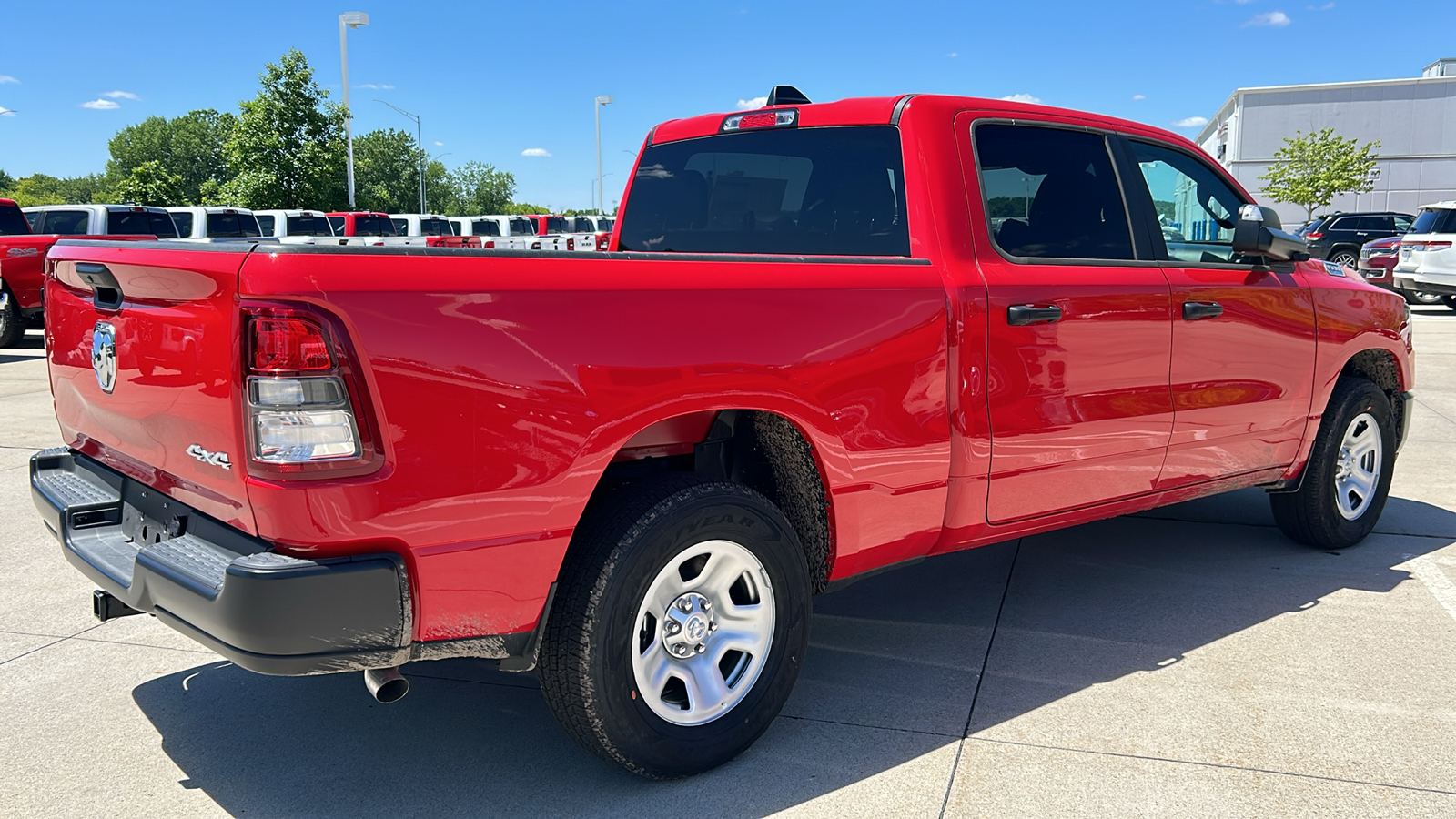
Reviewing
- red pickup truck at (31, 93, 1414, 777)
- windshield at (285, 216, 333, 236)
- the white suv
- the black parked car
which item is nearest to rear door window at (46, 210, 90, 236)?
windshield at (285, 216, 333, 236)

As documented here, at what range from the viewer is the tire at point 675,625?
2818 millimetres

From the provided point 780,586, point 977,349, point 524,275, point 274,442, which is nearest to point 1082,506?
point 977,349

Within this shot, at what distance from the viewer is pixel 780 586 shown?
3189 millimetres

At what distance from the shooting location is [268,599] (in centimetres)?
238

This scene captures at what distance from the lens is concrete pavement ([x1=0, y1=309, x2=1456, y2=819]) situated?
304 centimetres

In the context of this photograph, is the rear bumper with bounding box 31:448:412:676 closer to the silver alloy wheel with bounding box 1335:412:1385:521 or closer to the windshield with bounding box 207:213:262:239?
the silver alloy wheel with bounding box 1335:412:1385:521

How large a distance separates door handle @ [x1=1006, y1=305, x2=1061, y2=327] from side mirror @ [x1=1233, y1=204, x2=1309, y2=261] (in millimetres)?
1256

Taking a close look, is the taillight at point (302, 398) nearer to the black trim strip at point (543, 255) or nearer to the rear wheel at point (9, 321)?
the black trim strip at point (543, 255)

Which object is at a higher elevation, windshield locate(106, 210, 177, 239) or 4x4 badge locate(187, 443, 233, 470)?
windshield locate(106, 210, 177, 239)

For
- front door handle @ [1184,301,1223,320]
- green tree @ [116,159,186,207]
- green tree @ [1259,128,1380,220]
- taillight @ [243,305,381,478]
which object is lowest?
taillight @ [243,305,381,478]

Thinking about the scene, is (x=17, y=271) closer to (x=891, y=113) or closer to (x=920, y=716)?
(x=891, y=113)

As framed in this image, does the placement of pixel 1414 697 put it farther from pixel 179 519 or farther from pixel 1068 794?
pixel 179 519

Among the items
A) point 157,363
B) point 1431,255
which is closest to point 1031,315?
point 157,363

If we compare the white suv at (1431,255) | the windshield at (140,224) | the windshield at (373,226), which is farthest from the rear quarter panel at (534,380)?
the windshield at (373,226)
